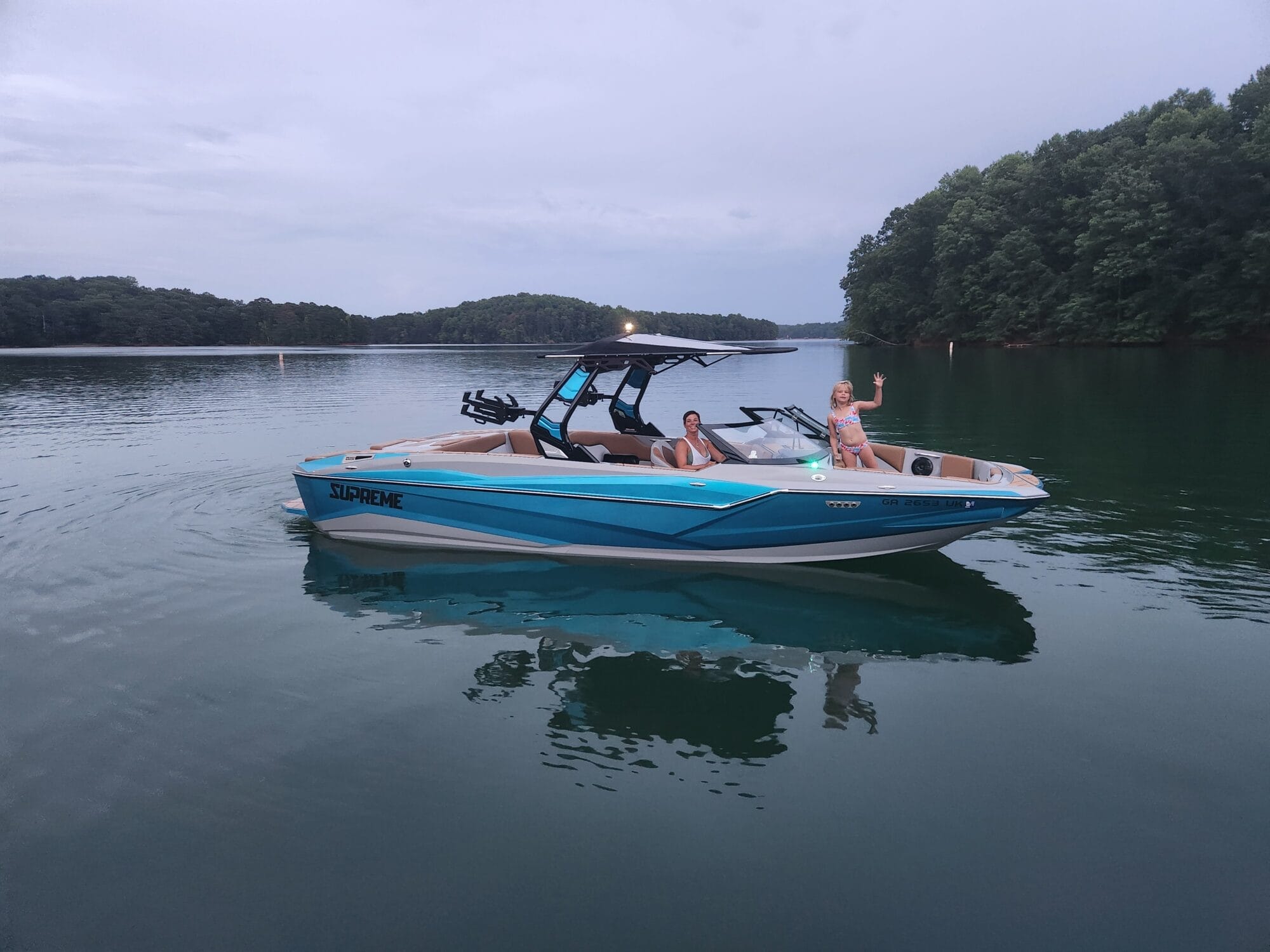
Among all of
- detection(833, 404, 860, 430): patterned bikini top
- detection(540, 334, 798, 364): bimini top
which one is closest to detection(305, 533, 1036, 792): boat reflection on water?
detection(833, 404, 860, 430): patterned bikini top

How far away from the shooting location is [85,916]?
3576 millimetres

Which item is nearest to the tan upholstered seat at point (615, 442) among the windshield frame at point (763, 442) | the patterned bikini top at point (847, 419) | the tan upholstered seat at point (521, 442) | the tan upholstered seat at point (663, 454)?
the tan upholstered seat at point (521, 442)

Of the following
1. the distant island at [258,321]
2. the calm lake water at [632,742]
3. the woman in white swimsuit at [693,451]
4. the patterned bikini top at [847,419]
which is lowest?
the calm lake water at [632,742]

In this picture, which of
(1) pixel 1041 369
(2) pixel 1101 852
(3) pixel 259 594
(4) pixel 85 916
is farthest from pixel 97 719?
(1) pixel 1041 369

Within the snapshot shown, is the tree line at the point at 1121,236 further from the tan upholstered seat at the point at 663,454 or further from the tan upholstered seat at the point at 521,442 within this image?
the tan upholstered seat at the point at 521,442

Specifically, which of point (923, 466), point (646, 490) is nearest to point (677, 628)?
point (646, 490)

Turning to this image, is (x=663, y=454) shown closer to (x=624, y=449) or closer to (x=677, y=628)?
(x=624, y=449)

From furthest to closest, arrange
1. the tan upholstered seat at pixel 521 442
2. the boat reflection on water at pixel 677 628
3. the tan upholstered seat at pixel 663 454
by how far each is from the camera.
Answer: the tan upholstered seat at pixel 521 442 → the tan upholstered seat at pixel 663 454 → the boat reflection on water at pixel 677 628

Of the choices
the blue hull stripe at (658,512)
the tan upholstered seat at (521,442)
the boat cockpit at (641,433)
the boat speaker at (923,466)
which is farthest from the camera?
the tan upholstered seat at (521,442)

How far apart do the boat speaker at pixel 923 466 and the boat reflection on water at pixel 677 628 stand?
3.36ft

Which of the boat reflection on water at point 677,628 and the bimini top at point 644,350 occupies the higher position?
the bimini top at point 644,350

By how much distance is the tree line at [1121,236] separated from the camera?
49.9 metres

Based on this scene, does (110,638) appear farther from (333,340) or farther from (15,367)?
(333,340)

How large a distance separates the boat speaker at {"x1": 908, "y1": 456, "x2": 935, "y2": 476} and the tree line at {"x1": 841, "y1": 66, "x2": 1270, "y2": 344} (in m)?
50.6
